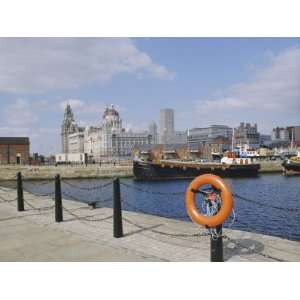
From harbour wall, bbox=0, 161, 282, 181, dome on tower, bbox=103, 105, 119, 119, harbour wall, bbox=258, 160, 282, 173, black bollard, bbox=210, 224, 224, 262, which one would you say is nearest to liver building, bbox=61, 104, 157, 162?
dome on tower, bbox=103, 105, 119, 119

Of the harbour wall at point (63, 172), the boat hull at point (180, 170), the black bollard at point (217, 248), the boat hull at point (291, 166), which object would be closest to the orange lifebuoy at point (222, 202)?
the black bollard at point (217, 248)

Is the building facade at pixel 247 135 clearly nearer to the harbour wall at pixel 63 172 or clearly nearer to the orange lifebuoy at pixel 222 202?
the harbour wall at pixel 63 172

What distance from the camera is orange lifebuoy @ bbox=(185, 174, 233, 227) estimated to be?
17.1 feet

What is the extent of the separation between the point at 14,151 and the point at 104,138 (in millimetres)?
60507

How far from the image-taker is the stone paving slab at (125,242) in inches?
220

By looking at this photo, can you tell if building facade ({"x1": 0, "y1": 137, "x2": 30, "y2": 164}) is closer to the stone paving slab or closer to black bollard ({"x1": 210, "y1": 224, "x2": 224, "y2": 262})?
the stone paving slab

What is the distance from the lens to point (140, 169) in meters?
53.0

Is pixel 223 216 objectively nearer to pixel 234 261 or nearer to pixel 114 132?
pixel 234 261

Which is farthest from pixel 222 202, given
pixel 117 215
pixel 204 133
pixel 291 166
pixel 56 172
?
pixel 204 133

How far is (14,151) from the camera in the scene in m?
79.2

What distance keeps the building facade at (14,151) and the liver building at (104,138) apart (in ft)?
139
